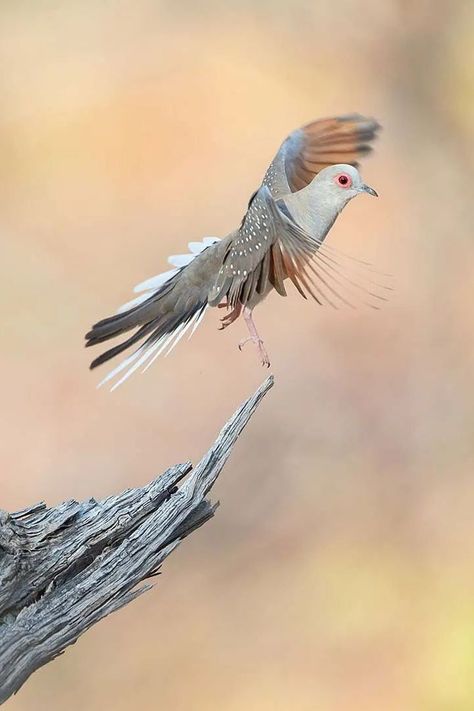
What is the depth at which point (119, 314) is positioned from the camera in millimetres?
1752

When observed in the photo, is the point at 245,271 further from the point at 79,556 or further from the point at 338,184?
the point at 79,556

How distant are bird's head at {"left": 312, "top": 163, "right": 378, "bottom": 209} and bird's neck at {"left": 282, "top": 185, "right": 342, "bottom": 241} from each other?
14mm

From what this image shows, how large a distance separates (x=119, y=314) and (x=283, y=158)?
1.57 feet

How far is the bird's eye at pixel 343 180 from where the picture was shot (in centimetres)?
179

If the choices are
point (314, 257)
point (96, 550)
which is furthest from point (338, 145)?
point (96, 550)

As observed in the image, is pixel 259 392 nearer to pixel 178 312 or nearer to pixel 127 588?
pixel 178 312

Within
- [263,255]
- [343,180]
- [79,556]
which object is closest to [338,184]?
[343,180]

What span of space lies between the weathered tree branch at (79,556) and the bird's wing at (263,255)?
10.9 inches

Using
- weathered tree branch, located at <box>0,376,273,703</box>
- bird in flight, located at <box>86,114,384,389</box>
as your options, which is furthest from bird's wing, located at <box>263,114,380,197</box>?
weathered tree branch, located at <box>0,376,273,703</box>

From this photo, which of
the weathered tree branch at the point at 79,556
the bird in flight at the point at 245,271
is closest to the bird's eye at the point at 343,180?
the bird in flight at the point at 245,271

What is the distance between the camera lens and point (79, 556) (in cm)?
146

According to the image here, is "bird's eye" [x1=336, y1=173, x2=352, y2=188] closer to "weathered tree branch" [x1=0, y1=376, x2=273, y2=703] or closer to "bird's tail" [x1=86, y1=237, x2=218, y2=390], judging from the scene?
"bird's tail" [x1=86, y1=237, x2=218, y2=390]

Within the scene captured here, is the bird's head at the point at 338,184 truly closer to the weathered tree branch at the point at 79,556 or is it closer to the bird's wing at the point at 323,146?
the bird's wing at the point at 323,146

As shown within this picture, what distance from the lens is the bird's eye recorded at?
1.79 m
